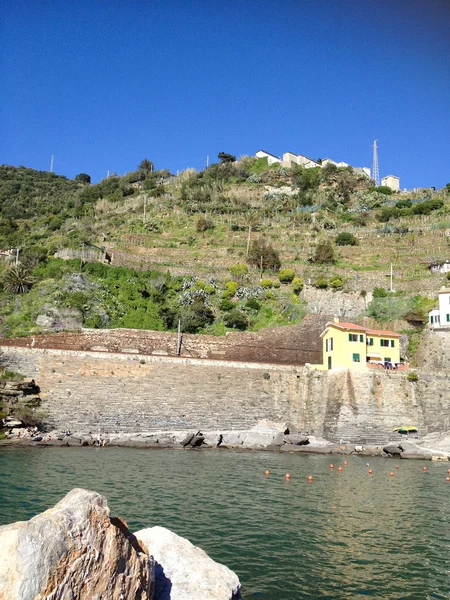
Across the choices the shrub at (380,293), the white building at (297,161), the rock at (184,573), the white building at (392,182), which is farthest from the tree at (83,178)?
the rock at (184,573)

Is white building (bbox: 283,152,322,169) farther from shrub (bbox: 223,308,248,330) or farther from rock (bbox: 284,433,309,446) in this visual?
rock (bbox: 284,433,309,446)

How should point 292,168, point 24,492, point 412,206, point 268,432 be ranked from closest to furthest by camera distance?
point 24,492 → point 268,432 → point 412,206 → point 292,168

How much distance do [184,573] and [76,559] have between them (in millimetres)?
2285

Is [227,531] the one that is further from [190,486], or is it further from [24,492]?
[24,492]

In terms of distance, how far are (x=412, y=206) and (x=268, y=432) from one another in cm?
4844

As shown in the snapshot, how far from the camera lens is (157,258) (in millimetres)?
51094

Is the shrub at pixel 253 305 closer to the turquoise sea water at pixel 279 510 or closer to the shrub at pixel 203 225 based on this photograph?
the shrub at pixel 203 225

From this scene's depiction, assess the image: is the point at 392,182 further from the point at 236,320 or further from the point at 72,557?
the point at 72,557

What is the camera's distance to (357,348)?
114ft

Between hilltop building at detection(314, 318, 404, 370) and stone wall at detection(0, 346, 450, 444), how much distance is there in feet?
Answer: 3.75

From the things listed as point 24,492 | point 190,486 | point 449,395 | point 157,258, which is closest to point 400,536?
point 190,486

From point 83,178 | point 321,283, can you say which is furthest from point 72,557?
point 83,178

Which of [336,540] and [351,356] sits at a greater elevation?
[351,356]

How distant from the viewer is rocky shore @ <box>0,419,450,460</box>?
27.1 m
